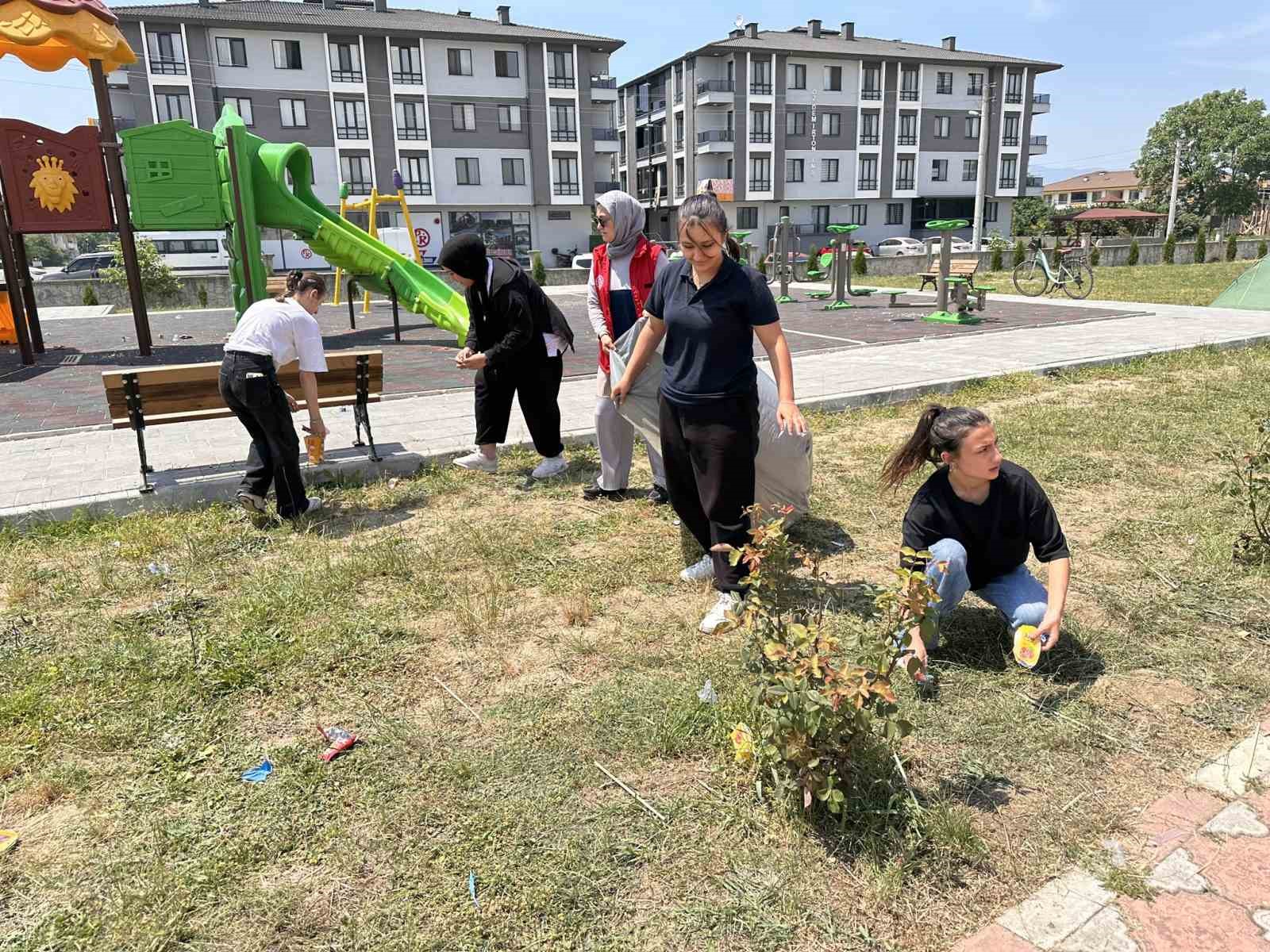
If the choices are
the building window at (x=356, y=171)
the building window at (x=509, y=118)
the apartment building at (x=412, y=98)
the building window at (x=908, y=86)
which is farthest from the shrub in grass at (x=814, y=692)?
the building window at (x=908, y=86)

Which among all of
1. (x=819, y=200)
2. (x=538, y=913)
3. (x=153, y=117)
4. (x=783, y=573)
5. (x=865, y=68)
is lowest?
(x=538, y=913)

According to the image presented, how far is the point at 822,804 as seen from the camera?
242 centimetres

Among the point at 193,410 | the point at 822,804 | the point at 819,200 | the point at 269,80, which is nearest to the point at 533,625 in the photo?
the point at 822,804

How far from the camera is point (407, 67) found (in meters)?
44.2

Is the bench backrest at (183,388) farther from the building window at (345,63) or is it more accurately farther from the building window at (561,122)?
the building window at (561,122)

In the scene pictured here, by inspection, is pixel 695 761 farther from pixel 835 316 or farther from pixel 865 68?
pixel 865 68

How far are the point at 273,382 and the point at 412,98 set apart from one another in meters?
44.6

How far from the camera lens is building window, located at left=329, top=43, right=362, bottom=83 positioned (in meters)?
42.9

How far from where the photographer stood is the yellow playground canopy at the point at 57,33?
1164 centimetres

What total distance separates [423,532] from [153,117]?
1761 inches

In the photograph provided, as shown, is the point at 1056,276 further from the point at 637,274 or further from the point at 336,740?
the point at 336,740

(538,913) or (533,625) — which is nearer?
(538,913)

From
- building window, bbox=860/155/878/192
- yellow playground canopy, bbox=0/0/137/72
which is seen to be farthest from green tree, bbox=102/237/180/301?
building window, bbox=860/155/878/192

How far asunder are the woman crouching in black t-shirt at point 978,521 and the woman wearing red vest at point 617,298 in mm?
1788
